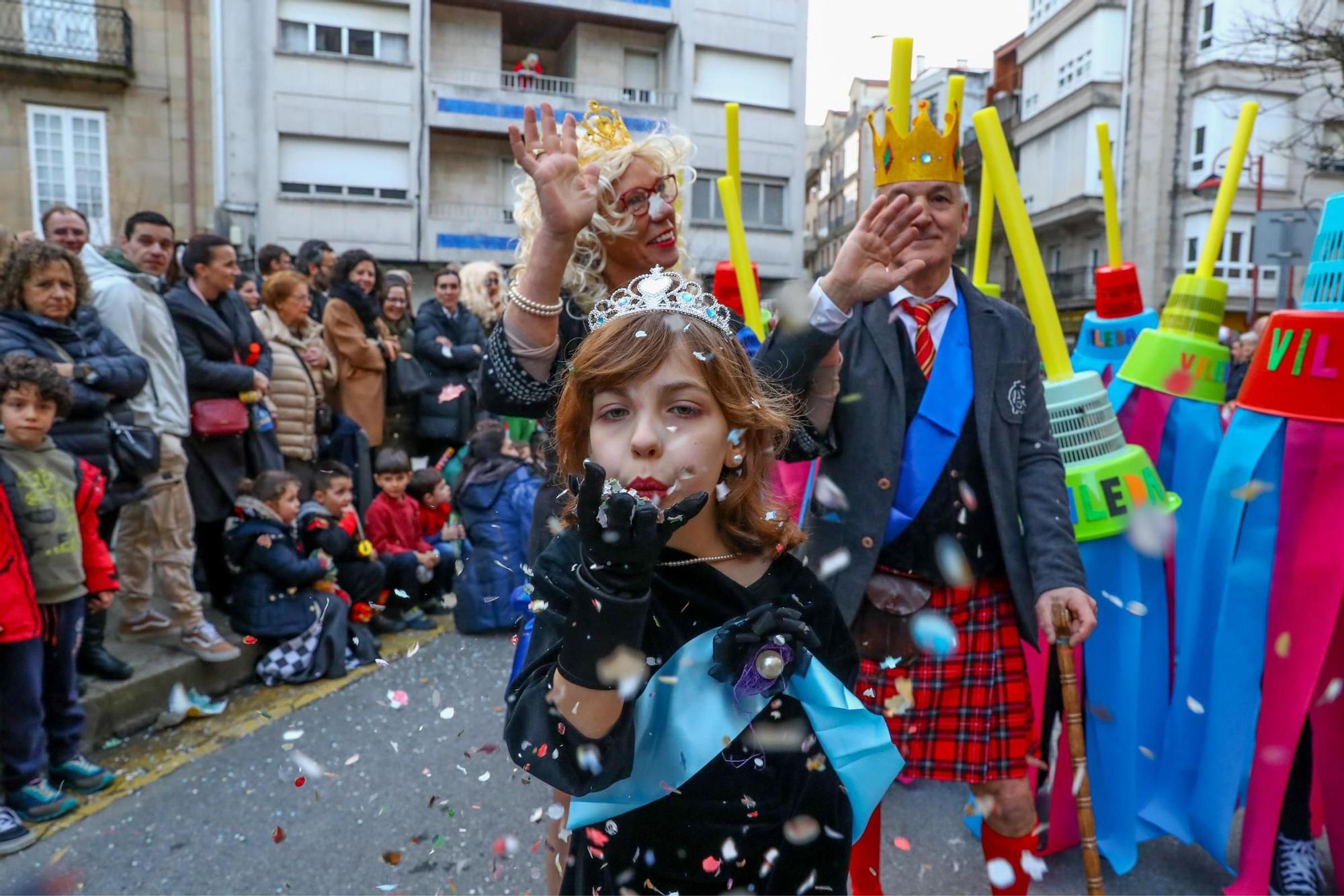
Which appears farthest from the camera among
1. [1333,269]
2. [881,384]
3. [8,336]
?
[8,336]

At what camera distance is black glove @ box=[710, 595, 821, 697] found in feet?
4.65

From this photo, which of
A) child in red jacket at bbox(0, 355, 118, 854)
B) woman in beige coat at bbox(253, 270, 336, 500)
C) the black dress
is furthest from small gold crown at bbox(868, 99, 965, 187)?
woman in beige coat at bbox(253, 270, 336, 500)

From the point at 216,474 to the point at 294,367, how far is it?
3.07ft

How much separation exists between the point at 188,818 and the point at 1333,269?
12.3 ft

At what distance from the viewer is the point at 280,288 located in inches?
228

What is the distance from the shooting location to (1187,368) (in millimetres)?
3184

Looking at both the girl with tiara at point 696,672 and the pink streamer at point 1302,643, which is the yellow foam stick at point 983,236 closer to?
the pink streamer at point 1302,643

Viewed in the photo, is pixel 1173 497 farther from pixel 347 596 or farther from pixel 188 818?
pixel 347 596

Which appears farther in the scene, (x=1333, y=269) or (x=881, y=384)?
(x=1333, y=269)

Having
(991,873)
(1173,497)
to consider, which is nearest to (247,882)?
(991,873)

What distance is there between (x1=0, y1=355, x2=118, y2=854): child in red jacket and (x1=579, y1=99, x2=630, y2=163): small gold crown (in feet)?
7.11

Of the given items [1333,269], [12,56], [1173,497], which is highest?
[12,56]

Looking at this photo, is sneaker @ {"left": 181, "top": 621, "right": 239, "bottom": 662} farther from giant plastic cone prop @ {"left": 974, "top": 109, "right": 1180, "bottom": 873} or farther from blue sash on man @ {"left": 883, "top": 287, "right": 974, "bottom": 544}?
giant plastic cone prop @ {"left": 974, "top": 109, "right": 1180, "bottom": 873}

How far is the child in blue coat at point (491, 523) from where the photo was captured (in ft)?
17.8
